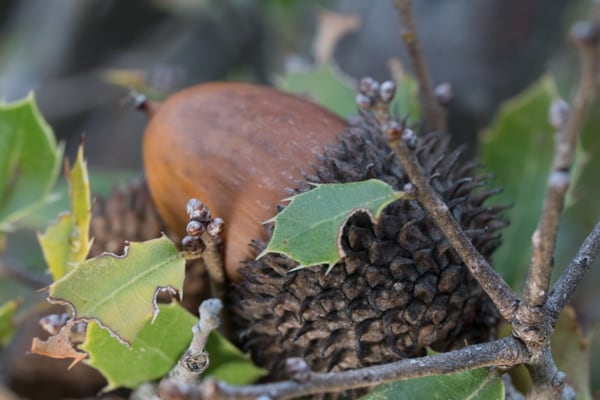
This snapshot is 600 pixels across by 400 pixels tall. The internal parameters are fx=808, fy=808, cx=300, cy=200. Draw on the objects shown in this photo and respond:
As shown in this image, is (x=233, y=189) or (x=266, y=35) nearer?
(x=233, y=189)

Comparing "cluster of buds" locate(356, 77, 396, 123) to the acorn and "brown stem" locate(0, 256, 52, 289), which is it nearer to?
the acorn

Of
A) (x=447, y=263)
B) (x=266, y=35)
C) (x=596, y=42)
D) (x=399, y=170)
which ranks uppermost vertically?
(x=596, y=42)

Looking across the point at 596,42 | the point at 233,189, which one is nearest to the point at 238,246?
the point at 233,189

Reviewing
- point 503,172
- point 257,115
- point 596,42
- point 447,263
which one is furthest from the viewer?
point 503,172

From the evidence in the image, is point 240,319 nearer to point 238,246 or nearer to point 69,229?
point 238,246

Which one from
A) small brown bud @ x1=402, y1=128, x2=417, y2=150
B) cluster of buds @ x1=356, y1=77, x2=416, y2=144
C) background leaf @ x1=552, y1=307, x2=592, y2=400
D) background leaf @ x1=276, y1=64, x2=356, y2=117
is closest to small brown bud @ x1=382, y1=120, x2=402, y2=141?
cluster of buds @ x1=356, y1=77, x2=416, y2=144

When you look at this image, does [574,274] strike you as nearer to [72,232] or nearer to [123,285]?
[123,285]
